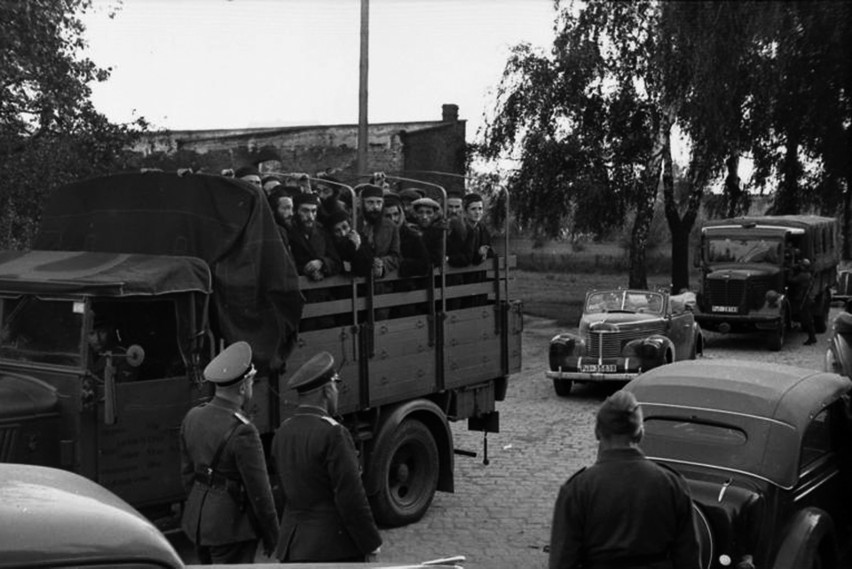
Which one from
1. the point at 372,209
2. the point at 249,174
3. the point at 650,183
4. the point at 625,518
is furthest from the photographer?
the point at 650,183

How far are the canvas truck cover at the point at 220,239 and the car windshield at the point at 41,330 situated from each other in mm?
990

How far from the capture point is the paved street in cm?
837

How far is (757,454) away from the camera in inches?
250

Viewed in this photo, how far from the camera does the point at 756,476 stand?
6.25 meters

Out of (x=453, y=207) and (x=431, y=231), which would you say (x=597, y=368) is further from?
(x=431, y=231)

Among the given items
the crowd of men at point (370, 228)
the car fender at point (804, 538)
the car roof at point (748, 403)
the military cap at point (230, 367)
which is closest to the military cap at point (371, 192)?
the crowd of men at point (370, 228)

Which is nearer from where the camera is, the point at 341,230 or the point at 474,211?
the point at 341,230

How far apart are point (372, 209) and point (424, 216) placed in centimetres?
67

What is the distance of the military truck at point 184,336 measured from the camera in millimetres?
6492

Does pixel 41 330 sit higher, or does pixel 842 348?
pixel 41 330

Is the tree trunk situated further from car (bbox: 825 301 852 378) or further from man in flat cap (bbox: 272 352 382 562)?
man in flat cap (bbox: 272 352 382 562)

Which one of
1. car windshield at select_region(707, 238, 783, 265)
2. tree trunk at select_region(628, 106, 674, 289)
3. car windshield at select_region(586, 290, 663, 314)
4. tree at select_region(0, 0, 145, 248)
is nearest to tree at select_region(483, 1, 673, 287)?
tree trunk at select_region(628, 106, 674, 289)

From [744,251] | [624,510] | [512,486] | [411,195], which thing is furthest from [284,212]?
[744,251]

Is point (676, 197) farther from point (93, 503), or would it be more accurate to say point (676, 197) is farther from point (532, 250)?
point (93, 503)
